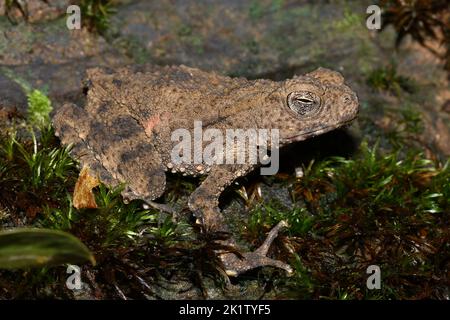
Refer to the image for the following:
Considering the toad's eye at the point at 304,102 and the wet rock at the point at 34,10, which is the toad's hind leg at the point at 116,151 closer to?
the toad's eye at the point at 304,102

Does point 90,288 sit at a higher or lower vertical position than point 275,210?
lower

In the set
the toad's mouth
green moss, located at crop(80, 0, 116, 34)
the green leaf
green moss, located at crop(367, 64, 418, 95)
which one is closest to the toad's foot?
the toad's mouth

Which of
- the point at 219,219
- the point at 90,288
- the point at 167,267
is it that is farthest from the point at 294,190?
the point at 90,288

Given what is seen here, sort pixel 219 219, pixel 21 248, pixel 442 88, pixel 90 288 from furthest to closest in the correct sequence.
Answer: pixel 442 88, pixel 219 219, pixel 90 288, pixel 21 248

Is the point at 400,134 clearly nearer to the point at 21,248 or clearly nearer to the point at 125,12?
the point at 125,12

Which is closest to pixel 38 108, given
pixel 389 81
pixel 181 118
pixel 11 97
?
pixel 11 97

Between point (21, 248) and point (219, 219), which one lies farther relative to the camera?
point (219, 219)
